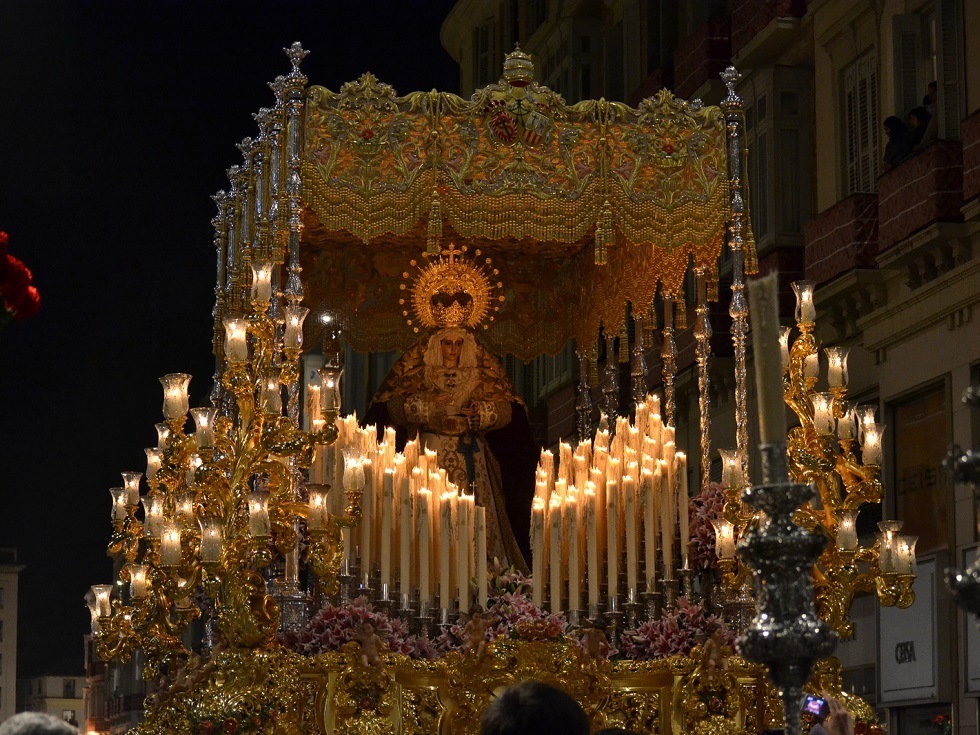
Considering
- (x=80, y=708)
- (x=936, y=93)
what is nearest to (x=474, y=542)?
(x=936, y=93)

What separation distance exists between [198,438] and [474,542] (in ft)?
6.18

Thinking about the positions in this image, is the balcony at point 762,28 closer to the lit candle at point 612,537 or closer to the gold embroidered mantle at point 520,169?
the gold embroidered mantle at point 520,169

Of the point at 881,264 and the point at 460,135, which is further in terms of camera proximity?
the point at 881,264

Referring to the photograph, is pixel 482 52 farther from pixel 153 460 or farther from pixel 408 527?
pixel 408 527

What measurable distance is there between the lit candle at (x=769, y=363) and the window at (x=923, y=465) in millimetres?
11000

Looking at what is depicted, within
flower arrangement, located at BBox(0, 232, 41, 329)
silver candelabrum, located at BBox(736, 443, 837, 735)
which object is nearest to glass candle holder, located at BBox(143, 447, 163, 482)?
flower arrangement, located at BBox(0, 232, 41, 329)

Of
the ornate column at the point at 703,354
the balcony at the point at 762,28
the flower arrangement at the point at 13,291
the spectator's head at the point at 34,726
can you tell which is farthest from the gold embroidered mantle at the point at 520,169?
the balcony at the point at 762,28

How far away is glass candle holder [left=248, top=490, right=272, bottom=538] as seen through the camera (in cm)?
970

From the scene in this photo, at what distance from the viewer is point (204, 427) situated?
9.80 m

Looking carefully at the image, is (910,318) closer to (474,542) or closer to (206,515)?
(474,542)

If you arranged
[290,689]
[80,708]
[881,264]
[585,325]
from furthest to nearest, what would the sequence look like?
[80,708] < [881,264] < [585,325] < [290,689]

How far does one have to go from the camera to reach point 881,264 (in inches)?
623

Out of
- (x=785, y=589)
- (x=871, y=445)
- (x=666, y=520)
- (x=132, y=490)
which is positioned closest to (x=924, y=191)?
(x=666, y=520)

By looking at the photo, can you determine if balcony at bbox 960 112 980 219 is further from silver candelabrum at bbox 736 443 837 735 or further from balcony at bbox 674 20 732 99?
silver candelabrum at bbox 736 443 837 735
